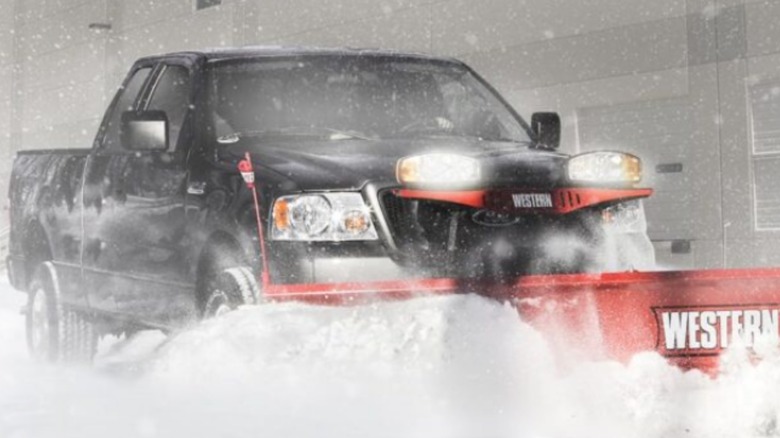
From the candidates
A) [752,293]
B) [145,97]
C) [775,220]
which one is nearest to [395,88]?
[145,97]

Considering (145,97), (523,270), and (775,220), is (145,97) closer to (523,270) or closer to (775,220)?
(523,270)

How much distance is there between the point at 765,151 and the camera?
1447 cm

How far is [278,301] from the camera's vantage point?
5203 millimetres

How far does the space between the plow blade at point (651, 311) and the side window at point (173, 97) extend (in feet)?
7.31

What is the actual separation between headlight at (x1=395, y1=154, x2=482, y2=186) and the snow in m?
0.63

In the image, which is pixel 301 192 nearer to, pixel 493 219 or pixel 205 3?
pixel 493 219

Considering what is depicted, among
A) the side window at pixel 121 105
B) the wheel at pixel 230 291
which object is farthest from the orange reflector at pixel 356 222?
the side window at pixel 121 105

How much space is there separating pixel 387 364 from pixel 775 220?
10.3 metres

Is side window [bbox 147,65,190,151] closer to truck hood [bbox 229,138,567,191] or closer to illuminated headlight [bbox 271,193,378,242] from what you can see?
truck hood [bbox 229,138,567,191]

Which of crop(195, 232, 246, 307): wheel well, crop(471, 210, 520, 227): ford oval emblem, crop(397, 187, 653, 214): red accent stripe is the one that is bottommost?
crop(195, 232, 246, 307): wheel well

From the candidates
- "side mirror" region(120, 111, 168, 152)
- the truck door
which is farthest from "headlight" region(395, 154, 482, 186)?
"side mirror" region(120, 111, 168, 152)

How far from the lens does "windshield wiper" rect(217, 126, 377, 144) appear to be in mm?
6180

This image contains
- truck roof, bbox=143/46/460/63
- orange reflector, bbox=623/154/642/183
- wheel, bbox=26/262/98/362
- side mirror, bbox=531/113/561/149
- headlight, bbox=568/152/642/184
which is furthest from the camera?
wheel, bbox=26/262/98/362

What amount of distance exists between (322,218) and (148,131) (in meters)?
1.39
